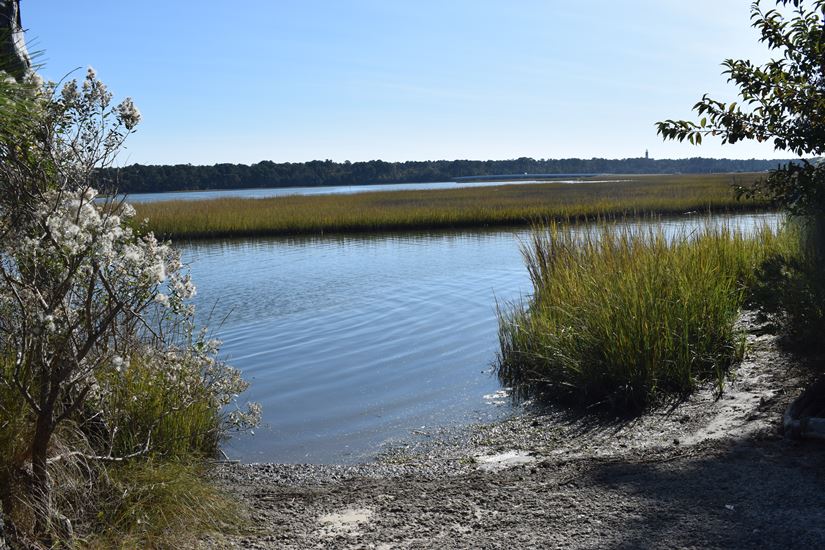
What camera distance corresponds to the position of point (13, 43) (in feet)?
14.2

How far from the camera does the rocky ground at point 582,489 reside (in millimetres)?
4031

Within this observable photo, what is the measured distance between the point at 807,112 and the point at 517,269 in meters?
13.6

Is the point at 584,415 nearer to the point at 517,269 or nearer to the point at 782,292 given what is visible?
the point at 782,292

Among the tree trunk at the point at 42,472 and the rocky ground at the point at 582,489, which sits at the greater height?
the tree trunk at the point at 42,472

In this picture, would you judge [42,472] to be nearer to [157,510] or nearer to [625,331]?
[157,510]

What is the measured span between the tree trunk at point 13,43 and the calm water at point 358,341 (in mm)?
1733

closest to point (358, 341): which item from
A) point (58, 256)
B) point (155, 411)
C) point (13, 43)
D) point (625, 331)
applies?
point (625, 331)

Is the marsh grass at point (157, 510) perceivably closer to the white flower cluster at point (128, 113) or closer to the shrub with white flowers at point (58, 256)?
the shrub with white flowers at point (58, 256)

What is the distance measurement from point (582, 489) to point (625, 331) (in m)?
2.77

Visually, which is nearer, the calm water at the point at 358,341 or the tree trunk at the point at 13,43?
the tree trunk at the point at 13,43

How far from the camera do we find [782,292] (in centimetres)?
617

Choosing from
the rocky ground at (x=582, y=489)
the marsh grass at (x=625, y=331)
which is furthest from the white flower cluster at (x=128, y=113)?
the marsh grass at (x=625, y=331)

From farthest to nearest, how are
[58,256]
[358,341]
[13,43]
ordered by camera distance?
1. [358,341]
2. [13,43]
3. [58,256]

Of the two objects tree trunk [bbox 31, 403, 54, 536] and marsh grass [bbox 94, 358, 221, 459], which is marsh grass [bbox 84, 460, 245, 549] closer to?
tree trunk [bbox 31, 403, 54, 536]
